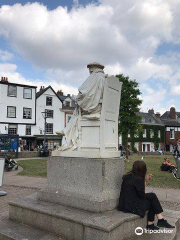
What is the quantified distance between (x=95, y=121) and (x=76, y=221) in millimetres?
1749

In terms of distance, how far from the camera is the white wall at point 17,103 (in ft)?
116

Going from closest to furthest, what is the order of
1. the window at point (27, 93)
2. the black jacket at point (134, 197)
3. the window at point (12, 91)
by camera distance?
the black jacket at point (134, 197) < the window at point (12, 91) < the window at point (27, 93)

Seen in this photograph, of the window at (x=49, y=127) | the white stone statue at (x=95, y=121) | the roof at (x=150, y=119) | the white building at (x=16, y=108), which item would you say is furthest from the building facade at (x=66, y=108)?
the white stone statue at (x=95, y=121)

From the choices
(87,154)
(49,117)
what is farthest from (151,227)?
(49,117)

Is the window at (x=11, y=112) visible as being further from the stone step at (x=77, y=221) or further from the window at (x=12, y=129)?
the stone step at (x=77, y=221)

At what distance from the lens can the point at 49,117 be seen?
4003 cm

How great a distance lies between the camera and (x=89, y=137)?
14.6 ft

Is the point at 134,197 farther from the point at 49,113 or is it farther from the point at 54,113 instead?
the point at 54,113

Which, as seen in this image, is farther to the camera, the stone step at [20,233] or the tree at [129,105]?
the tree at [129,105]

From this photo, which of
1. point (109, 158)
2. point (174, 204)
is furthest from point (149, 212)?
point (174, 204)

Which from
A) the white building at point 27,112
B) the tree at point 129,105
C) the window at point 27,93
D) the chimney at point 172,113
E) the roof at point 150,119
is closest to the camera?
the tree at point 129,105

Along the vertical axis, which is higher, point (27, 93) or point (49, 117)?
point (27, 93)

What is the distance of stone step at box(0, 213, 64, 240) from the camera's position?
12.0ft

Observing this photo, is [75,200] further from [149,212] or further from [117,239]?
[149,212]
